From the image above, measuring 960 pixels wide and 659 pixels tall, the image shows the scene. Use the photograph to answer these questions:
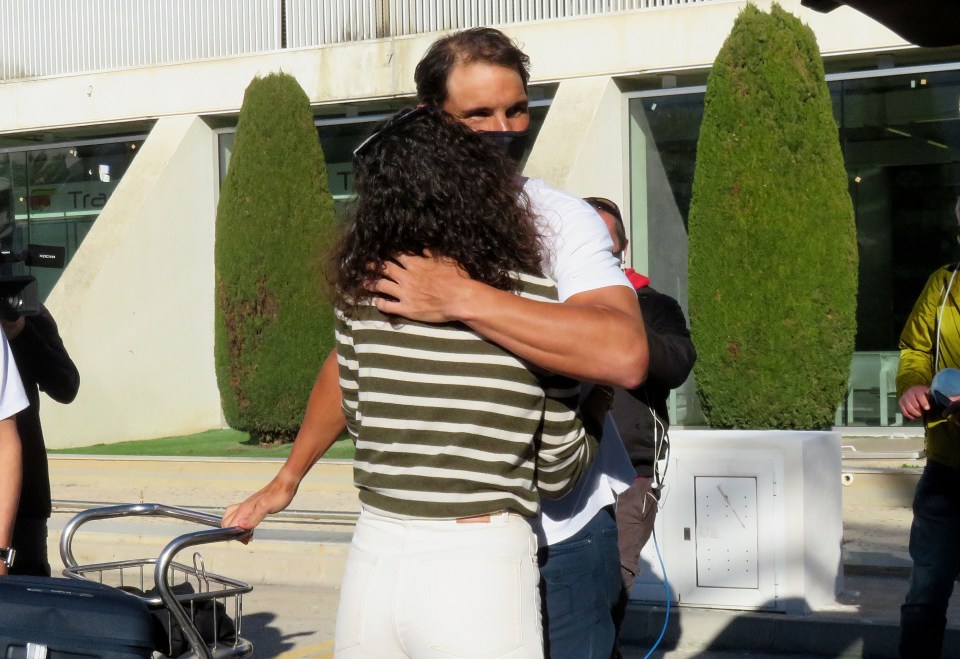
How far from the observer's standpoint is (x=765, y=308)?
12.1m

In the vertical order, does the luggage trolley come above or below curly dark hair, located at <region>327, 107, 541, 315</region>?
below

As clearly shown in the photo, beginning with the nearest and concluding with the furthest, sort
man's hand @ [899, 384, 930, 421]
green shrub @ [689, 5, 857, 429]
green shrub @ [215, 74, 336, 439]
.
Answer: man's hand @ [899, 384, 930, 421], green shrub @ [689, 5, 857, 429], green shrub @ [215, 74, 336, 439]

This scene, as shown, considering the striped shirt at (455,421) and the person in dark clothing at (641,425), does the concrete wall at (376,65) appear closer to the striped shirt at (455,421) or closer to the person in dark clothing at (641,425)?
the person in dark clothing at (641,425)

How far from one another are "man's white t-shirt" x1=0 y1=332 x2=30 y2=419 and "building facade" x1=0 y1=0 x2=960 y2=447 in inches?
377

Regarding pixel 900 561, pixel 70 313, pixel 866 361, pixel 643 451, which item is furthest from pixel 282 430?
pixel 643 451

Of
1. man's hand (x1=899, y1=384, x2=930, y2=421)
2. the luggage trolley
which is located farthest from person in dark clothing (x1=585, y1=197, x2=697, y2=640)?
the luggage trolley

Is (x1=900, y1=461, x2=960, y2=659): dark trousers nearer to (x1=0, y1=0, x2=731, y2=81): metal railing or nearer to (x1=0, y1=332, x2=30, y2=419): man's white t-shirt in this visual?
(x1=0, y1=332, x2=30, y2=419): man's white t-shirt

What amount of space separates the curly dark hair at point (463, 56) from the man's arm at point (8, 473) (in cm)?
149

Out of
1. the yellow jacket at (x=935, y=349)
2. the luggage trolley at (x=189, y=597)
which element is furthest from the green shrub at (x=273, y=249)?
the luggage trolley at (x=189, y=597)

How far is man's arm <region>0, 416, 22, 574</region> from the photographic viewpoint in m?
3.25

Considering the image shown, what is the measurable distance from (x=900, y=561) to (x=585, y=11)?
343 inches

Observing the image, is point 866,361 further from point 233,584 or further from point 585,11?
point 233,584

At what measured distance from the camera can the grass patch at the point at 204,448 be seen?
548 inches

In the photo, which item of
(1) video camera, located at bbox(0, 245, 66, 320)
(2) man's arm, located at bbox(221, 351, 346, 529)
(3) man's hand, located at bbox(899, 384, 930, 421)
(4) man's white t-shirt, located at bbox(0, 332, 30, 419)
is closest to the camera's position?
(2) man's arm, located at bbox(221, 351, 346, 529)
